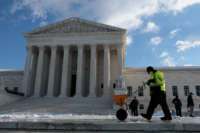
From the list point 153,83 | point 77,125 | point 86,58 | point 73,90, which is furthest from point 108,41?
point 77,125

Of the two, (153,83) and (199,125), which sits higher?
(153,83)

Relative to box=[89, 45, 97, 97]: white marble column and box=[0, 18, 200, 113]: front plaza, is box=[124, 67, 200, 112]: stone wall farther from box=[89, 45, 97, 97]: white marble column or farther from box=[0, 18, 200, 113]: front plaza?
box=[89, 45, 97, 97]: white marble column

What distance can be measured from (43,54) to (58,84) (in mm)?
7368

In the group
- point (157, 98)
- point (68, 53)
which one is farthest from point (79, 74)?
point (157, 98)

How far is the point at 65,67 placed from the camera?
117 ft

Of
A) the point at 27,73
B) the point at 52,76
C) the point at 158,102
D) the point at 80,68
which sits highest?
the point at 80,68

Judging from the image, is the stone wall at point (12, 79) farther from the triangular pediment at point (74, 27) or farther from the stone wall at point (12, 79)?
the triangular pediment at point (74, 27)

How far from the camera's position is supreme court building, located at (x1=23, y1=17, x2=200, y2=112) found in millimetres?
35156

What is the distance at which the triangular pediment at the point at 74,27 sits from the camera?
36.5 m

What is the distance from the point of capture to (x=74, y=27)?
1476 inches

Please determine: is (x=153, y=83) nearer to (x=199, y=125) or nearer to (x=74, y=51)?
(x=199, y=125)

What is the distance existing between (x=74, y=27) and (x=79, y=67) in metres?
9.00

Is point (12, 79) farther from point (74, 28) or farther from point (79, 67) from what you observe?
point (74, 28)

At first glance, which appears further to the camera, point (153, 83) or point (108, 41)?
point (108, 41)
